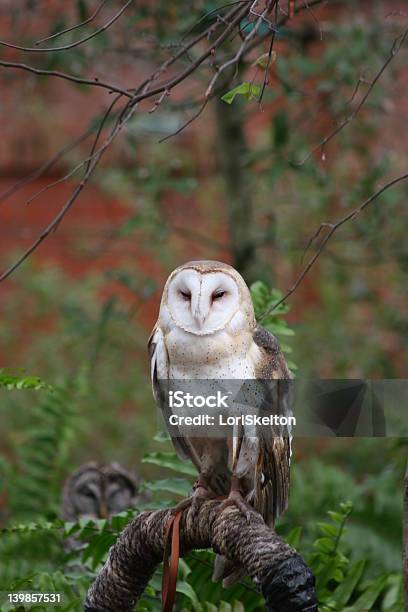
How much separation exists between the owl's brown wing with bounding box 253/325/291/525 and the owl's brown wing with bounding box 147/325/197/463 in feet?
0.61

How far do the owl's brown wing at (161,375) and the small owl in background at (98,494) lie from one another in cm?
200

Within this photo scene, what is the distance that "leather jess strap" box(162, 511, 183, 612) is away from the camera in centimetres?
191

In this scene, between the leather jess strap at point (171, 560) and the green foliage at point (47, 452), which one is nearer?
the leather jess strap at point (171, 560)

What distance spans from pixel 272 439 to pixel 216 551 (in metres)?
0.35

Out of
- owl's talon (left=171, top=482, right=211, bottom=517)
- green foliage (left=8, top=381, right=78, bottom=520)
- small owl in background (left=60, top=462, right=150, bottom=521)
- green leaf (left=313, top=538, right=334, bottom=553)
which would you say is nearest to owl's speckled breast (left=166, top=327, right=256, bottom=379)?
owl's talon (left=171, top=482, right=211, bottom=517)

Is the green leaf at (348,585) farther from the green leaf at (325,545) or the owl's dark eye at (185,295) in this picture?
the owl's dark eye at (185,295)

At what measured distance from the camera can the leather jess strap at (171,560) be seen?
1.91 m

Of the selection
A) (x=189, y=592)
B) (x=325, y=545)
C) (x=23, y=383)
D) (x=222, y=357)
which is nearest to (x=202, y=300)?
(x=222, y=357)

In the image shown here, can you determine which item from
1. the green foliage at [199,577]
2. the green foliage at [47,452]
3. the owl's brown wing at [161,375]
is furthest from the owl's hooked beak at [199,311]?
the green foliage at [47,452]

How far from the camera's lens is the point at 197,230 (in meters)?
7.43

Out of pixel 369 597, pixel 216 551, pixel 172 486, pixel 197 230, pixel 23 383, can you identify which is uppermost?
pixel 197 230

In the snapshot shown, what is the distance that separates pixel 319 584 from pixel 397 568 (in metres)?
1.41

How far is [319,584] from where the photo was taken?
2.77 metres

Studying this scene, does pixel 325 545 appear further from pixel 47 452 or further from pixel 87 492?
pixel 47 452
